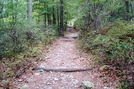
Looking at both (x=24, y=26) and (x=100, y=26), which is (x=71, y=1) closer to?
(x=100, y=26)

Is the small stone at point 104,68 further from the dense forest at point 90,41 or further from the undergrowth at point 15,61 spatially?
the undergrowth at point 15,61

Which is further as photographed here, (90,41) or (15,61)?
(90,41)

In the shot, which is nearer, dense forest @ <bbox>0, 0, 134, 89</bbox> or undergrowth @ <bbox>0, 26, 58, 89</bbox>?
dense forest @ <bbox>0, 0, 134, 89</bbox>

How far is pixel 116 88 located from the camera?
127 inches

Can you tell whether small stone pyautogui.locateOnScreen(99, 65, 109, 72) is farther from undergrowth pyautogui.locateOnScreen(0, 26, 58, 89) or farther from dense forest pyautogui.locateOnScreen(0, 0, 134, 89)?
undergrowth pyautogui.locateOnScreen(0, 26, 58, 89)

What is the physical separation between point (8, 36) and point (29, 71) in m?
2.59

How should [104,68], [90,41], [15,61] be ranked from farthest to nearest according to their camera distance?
[90,41] < [15,61] < [104,68]

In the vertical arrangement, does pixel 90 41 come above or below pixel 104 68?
above

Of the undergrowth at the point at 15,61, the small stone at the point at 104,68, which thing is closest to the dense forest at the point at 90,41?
the undergrowth at the point at 15,61

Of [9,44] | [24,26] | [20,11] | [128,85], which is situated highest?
[20,11]

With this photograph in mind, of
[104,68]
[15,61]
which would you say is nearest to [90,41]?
[104,68]

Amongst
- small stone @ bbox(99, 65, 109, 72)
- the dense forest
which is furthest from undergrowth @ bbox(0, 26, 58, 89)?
small stone @ bbox(99, 65, 109, 72)

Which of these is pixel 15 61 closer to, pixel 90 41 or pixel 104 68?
pixel 104 68

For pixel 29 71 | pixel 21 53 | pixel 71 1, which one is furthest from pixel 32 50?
pixel 71 1
